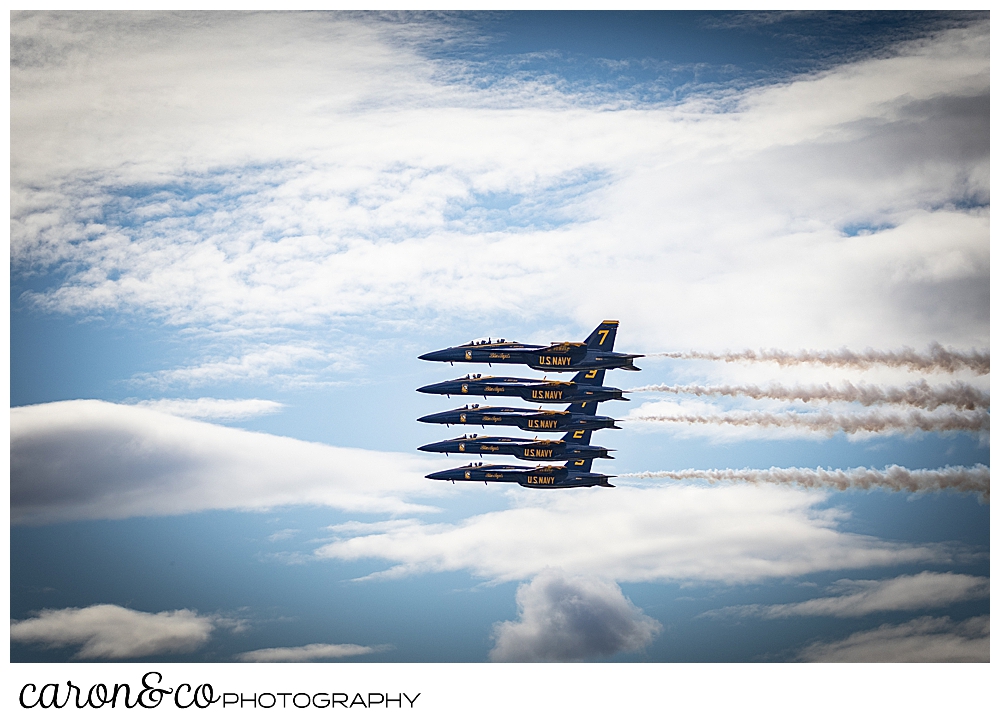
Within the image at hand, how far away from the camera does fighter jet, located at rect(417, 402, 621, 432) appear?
92.2 m

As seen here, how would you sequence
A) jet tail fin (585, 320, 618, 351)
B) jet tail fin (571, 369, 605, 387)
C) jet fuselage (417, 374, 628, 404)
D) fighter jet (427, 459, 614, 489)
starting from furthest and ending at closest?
fighter jet (427, 459, 614, 489)
jet tail fin (571, 369, 605, 387)
jet fuselage (417, 374, 628, 404)
jet tail fin (585, 320, 618, 351)

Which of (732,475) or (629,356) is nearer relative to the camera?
(629,356)

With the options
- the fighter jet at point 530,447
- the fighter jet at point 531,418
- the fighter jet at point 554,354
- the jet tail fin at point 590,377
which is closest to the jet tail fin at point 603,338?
the fighter jet at point 554,354

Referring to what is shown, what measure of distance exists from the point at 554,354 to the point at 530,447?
10.5 meters

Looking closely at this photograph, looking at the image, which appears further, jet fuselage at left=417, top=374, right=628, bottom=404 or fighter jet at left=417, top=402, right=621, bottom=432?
fighter jet at left=417, top=402, right=621, bottom=432

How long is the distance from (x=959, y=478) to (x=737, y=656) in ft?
125

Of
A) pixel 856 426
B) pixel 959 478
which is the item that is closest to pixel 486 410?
pixel 856 426

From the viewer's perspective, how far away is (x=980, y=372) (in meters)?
91.0

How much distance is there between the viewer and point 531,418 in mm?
93000

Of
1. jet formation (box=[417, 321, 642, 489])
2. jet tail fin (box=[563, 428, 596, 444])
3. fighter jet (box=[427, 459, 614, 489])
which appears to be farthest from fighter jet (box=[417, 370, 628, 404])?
fighter jet (box=[427, 459, 614, 489])

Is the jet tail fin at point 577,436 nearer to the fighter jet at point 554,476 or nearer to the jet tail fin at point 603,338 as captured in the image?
the fighter jet at point 554,476

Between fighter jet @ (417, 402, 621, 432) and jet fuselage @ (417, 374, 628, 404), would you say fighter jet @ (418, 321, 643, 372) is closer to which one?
jet fuselage @ (417, 374, 628, 404)

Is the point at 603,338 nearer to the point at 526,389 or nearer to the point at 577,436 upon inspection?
the point at 526,389
